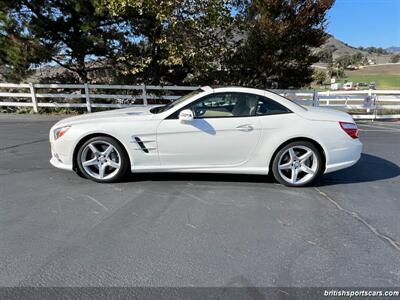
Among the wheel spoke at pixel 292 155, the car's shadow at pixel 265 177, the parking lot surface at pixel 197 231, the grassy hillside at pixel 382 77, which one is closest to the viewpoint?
the parking lot surface at pixel 197 231

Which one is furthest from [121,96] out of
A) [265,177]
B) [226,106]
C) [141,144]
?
[265,177]

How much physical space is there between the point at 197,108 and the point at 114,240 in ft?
7.51

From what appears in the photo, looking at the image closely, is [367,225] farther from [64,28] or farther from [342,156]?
[64,28]

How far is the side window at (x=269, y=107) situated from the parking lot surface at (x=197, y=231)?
1055 mm

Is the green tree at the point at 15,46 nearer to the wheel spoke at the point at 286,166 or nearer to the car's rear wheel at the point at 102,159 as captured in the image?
the car's rear wheel at the point at 102,159

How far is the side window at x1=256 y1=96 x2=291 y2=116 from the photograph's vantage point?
495 cm

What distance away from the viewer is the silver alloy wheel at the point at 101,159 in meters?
4.95

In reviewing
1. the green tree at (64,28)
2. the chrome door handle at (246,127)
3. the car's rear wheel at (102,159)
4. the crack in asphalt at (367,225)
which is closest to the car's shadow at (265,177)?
the car's rear wheel at (102,159)

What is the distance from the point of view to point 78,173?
5.19 meters

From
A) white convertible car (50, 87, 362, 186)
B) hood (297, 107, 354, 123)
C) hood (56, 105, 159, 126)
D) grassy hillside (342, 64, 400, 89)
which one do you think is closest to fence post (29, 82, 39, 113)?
hood (56, 105, 159, 126)

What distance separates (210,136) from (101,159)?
1593 mm

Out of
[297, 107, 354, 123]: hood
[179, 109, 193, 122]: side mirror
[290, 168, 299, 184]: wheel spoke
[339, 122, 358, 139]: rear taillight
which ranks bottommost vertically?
[290, 168, 299, 184]: wheel spoke

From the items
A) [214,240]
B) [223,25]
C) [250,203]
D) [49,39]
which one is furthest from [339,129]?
[49,39]

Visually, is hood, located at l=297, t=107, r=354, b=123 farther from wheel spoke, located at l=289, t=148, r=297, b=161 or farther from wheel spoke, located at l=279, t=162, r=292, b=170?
wheel spoke, located at l=279, t=162, r=292, b=170
